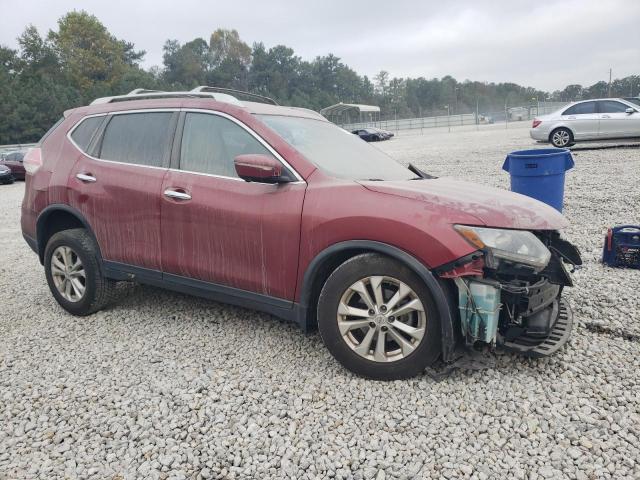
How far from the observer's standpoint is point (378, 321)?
275 centimetres

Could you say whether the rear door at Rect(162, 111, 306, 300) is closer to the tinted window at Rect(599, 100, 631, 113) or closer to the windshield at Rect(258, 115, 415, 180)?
the windshield at Rect(258, 115, 415, 180)

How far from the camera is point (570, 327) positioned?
10.1 ft

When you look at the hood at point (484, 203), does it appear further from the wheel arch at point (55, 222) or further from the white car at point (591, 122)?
the white car at point (591, 122)

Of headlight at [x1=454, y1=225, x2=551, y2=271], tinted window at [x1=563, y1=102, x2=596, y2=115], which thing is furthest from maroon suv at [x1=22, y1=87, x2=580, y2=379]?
tinted window at [x1=563, y1=102, x2=596, y2=115]

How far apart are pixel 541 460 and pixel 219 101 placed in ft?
9.81

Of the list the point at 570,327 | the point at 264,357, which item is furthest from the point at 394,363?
the point at 570,327

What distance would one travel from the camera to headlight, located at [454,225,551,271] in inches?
101

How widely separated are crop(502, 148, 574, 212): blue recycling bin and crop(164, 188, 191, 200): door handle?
13.1 ft

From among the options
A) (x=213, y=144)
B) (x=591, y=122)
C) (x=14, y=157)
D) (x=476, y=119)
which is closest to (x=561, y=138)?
(x=591, y=122)

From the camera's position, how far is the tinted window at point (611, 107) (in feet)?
46.3

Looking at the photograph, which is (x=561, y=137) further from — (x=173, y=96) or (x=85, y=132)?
(x=85, y=132)

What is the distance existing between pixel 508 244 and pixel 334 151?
1.45 meters

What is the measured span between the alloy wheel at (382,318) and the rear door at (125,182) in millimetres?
1612

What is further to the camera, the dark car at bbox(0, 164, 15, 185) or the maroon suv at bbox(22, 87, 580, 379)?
the dark car at bbox(0, 164, 15, 185)
